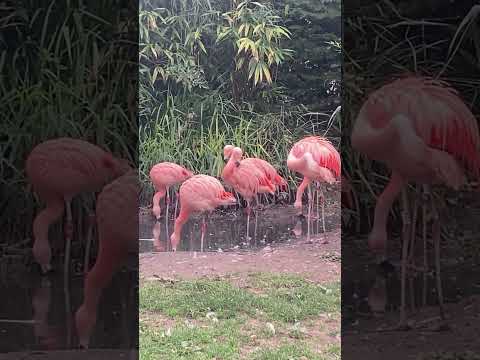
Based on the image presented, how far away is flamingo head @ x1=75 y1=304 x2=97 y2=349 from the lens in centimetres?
230

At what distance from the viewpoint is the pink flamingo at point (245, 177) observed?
10.2ft

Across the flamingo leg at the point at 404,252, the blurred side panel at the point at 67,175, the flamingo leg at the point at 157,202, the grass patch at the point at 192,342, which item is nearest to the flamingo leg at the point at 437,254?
the flamingo leg at the point at 404,252

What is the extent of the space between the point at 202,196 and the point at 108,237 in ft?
2.88

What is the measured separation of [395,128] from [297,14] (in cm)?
112

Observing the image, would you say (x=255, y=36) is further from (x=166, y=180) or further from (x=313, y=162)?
(x=166, y=180)

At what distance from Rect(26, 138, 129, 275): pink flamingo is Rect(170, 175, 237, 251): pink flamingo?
0.84 meters

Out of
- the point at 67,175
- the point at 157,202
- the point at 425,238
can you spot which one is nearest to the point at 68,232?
the point at 67,175

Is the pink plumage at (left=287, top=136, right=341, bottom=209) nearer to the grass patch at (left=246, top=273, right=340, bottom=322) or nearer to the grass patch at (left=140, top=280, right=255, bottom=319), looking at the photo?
the grass patch at (left=246, top=273, right=340, bottom=322)

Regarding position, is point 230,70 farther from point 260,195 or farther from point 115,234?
point 115,234

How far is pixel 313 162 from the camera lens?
10.2ft

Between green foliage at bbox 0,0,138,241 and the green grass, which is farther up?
green foliage at bbox 0,0,138,241

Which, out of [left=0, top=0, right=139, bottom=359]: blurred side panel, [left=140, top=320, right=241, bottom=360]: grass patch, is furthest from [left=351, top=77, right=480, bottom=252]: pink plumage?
[left=140, top=320, right=241, bottom=360]: grass patch

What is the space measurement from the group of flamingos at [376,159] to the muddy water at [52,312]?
4 centimetres

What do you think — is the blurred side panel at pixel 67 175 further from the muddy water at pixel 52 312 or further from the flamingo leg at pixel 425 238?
the flamingo leg at pixel 425 238
